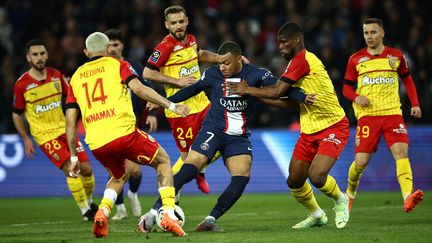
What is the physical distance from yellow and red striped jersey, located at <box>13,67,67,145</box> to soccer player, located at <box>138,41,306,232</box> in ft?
11.1

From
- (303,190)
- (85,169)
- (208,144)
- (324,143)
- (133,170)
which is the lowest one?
(133,170)

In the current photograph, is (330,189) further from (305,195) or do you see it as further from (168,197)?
(168,197)

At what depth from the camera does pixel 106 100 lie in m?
10.3

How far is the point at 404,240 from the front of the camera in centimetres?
945

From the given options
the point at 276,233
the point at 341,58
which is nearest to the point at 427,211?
the point at 276,233

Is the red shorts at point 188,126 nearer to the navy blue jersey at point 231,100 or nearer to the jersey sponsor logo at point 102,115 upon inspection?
the navy blue jersey at point 231,100

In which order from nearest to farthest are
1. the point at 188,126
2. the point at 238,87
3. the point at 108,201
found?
the point at 108,201, the point at 238,87, the point at 188,126

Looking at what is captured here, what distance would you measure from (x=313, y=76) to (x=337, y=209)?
1.71m

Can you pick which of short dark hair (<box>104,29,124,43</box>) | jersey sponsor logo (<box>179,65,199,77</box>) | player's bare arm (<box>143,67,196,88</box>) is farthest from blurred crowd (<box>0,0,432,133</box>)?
player's bare arm (<box>143,67,196,88</box>)

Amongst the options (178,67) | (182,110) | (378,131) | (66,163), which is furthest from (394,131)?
(66,163)

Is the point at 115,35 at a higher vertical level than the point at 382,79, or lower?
higher

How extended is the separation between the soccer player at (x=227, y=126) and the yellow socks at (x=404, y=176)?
94.5 inches

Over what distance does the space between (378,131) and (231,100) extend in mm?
2768

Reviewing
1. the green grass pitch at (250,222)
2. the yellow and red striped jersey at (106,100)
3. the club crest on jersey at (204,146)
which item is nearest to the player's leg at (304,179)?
the green grass pitch at (250,222)
